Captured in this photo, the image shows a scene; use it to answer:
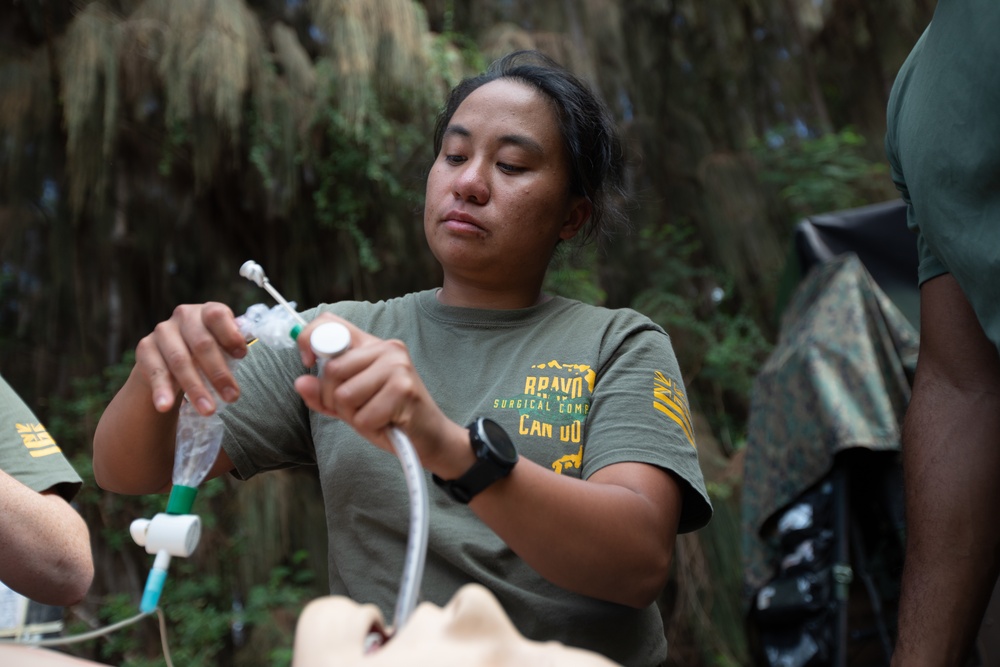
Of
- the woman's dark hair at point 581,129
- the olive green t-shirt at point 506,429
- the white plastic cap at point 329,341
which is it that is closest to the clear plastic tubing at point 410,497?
the white plastic cap at point 329,341

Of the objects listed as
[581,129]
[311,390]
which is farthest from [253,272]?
[581,129]

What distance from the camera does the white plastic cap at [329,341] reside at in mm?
906

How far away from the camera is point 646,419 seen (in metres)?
1.28

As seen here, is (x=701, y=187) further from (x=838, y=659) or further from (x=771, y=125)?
(x=838, y=659)

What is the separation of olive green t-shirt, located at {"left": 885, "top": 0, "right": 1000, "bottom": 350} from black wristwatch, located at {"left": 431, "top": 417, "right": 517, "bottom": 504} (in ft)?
2.75

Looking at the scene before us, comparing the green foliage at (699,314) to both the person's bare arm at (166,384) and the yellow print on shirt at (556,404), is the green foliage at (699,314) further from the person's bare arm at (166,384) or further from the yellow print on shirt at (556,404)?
the person's bare arm at (166,384)

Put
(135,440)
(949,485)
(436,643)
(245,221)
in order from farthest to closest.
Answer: (245,221)
(949,485)
(135,440)
(436,643)

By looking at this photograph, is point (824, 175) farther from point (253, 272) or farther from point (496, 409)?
point (253, 272)

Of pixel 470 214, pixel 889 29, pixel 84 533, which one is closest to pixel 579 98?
pixel 470 214

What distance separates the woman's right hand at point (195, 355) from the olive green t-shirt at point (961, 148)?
1.08m

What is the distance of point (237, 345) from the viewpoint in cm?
108

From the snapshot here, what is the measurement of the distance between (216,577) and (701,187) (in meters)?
3.00

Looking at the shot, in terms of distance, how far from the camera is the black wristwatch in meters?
1.01

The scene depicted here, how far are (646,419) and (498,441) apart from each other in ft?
1.05
